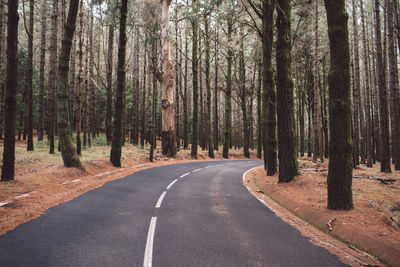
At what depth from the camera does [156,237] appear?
13.8ft

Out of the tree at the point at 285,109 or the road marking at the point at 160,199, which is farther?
the tree at the point at 285,109

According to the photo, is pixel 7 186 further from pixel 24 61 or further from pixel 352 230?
pixel 24 61

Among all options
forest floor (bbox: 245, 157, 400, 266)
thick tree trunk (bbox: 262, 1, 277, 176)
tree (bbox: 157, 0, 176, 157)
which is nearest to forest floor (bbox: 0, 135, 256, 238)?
forest floor (bbox: 245, 157, 400, 266)

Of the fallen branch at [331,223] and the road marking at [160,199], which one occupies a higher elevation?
the road marking at [160,199]

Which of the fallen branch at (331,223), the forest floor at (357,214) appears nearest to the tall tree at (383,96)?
the forest floor at (357,214)

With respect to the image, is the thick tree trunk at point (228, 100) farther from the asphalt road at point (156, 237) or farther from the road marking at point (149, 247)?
the road marking at point (149, 247)

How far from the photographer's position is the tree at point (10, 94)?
785 centimetres

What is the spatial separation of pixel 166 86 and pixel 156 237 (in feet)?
56.8

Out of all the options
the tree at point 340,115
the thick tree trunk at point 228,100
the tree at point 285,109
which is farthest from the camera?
the thick tree trunk at point 228,100

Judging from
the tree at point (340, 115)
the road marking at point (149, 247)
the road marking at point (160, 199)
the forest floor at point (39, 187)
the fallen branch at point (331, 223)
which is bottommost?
the fallen branch at point (331, 223)

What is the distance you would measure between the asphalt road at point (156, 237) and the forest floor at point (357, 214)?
2.83ft

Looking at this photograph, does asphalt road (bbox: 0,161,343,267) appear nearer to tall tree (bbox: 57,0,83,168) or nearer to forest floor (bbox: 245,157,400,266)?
forest floor (bbox: 245,157,400,266)

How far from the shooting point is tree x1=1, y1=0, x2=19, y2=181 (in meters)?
7.85

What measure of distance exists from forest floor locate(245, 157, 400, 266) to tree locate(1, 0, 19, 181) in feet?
29.7
